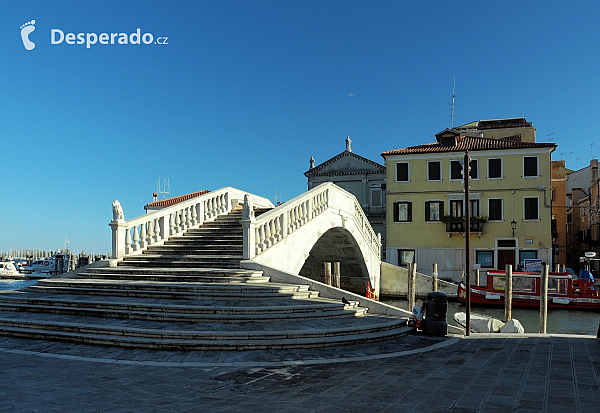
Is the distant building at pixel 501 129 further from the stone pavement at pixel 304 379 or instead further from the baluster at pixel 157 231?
the stone pavement at pixel 304 379

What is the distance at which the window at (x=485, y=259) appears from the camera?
28.7 metres

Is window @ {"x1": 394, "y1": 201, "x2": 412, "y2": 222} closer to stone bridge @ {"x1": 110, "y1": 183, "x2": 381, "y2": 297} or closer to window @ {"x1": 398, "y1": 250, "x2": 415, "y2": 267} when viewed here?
window @ {"x1": 398, "y1": 250, "x2": 415, "y2": 267}

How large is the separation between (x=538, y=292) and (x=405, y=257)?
8257mm

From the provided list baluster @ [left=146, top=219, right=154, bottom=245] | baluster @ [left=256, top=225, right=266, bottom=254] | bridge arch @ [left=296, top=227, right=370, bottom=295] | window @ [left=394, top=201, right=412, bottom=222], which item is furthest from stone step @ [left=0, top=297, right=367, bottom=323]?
window @ [left=394, top=201, right=412, bottom=222]

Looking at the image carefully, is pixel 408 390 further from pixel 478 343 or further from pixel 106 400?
pixel 478 343

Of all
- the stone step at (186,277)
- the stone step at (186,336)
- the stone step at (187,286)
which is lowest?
the stone step at (186,336)

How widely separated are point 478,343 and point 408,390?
3476mm

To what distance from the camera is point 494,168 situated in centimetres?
2886

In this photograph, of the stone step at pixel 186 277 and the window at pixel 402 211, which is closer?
the stone step at pixel 186 277

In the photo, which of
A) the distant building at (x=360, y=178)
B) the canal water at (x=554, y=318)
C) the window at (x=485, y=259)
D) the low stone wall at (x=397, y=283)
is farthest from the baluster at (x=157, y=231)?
the distant building at (x=360, y=178)

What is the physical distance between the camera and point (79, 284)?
985 cm

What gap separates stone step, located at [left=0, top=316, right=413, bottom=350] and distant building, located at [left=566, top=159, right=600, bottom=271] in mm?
31451

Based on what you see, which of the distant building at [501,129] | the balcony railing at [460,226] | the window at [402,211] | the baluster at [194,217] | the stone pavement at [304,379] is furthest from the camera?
the distant building at [501,129]

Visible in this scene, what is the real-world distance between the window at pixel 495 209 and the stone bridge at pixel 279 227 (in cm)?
994
